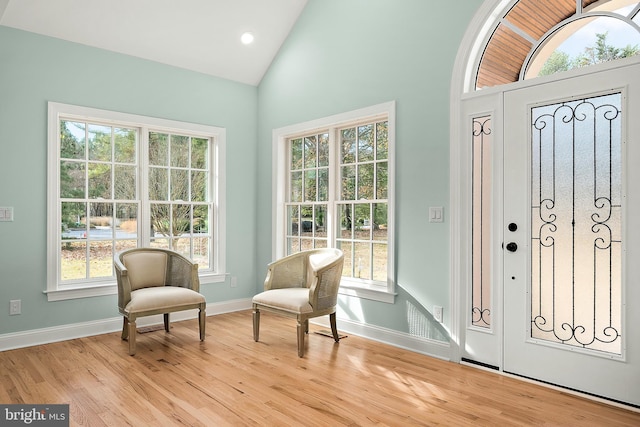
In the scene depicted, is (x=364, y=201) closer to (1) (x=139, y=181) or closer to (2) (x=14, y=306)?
(1) (x=139, y=181)

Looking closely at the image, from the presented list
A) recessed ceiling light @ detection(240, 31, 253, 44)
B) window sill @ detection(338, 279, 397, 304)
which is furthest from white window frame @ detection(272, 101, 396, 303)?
recessed ceiling light @ detection(240, 31, 253, 44)

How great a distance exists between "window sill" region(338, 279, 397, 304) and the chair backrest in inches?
70.5

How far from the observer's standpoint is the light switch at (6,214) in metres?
3.93

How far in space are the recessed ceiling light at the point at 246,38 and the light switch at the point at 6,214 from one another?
2870mm

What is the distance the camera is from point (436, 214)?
377 cm

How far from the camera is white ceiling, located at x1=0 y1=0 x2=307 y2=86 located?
13.3ft

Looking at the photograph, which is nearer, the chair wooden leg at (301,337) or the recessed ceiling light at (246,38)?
the chair wooden leg at (301,337)

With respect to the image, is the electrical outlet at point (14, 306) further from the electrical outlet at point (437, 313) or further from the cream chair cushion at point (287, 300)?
the electrical outlet at point (437, 313)

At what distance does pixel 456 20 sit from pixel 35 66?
3.72 m

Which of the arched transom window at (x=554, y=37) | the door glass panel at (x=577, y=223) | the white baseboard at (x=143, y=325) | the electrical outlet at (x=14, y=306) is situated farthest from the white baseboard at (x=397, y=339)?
the electrical outlet at (x=14, y=306)

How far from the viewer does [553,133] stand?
123 inches

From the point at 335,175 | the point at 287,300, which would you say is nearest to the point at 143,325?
the point at 287,300

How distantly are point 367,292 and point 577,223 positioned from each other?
195 centimetres

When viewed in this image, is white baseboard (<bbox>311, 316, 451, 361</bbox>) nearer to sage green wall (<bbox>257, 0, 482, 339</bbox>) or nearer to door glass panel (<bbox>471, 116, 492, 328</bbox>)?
sage green wall (<bbox>257, 0, 482, 339</bbox>)
